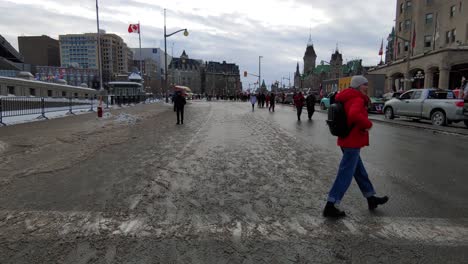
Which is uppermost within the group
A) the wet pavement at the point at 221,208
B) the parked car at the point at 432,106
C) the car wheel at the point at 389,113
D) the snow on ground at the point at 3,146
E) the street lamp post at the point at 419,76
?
the street lamp post at the point at 419,76

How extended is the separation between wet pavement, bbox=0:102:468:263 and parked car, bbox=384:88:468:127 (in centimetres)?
854

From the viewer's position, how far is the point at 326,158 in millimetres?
8758

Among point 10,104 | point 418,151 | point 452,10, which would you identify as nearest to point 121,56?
point 452,10

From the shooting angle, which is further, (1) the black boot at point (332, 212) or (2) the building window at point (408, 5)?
(2) the building window at point (408, 5)

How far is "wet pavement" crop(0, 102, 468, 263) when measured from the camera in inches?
144

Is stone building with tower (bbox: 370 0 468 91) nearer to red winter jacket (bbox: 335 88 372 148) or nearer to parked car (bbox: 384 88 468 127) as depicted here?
parked car (bbox: 384 88 468 127)

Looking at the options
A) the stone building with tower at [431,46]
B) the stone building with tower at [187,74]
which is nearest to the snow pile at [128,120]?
the stone building with tower at [431,46]

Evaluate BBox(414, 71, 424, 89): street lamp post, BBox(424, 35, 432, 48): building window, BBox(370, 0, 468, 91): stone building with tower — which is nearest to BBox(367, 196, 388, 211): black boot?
BBox(370, 0, 468, 91): stone building with tower

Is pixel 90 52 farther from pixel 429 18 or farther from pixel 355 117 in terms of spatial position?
pixel 355 117

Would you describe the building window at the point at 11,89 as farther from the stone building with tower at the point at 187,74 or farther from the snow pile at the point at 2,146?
the stone building with tower at the point at 187,74

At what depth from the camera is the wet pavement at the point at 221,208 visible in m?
3.66

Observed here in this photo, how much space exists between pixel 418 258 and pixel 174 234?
2.52 m

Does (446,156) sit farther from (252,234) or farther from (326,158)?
(252,234)

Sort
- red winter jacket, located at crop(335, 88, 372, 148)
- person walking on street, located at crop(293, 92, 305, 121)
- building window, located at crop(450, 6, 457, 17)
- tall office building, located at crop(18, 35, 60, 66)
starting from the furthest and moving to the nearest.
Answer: tall office building, located at crop(18, 35, 60, 66)
building window, located at crop(450, 6, 457, 17)
person walking on street, located at crop(293, 92, 305, 121)
red winter jacket, located at crop(335, 88, 372, 148)
